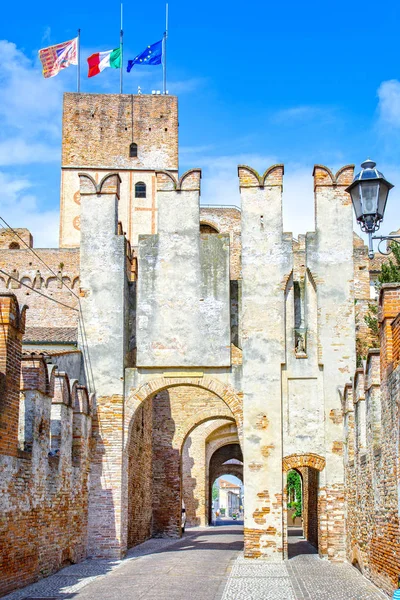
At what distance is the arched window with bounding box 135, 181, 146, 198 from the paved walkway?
2285 centimetres

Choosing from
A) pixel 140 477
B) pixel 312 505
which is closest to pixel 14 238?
pixel 140 477

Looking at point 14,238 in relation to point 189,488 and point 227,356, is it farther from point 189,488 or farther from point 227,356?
point 227,356

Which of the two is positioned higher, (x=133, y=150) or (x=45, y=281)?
(x=133, y=150)

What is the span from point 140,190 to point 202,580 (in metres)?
27.6

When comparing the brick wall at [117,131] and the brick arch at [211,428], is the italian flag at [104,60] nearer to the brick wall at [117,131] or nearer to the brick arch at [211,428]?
the brick wall at [117,131]

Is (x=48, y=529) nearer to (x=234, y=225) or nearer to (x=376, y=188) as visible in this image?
(x=376, y=188)

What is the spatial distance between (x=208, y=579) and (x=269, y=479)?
390cm

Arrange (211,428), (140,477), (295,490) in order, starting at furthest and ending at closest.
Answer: (295,490) < (211,428) < (140,477)

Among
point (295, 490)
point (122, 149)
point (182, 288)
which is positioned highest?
point (122, 149)

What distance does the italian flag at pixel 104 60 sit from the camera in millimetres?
35844

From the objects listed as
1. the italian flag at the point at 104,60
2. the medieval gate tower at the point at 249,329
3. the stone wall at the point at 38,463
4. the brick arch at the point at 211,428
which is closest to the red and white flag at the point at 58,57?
the italian flag at the point at 104,60

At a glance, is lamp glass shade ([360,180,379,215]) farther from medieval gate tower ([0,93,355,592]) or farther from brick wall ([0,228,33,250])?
brick wall ([0,228,33,250])

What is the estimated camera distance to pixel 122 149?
128 ft

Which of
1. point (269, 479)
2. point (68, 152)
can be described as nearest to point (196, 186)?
point (269, 479)
